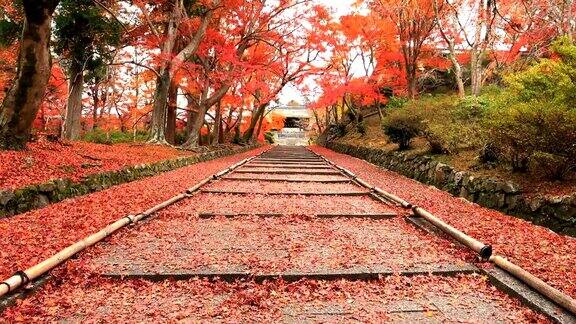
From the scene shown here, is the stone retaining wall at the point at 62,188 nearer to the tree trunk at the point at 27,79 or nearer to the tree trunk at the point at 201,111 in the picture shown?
the tree trunk at the point at 27,79

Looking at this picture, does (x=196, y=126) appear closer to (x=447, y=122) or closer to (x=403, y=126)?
(x=403, y=126)

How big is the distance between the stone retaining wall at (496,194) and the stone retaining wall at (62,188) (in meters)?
7.45

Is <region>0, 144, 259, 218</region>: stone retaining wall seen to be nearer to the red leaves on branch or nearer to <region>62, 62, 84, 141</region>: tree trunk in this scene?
the red leaves on branch

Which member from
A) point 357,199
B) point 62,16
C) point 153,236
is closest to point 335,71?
point 62,16

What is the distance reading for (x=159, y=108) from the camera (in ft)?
50.2

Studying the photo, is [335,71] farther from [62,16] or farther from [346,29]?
[62,16]

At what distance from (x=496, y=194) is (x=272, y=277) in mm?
5133

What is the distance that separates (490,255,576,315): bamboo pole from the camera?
3.03m

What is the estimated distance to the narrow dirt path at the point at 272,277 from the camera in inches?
120

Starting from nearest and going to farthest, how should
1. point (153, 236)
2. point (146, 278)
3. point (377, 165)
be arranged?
point (146, 278)
point (153, 236)
point (377, 165)

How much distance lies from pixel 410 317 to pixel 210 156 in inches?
637

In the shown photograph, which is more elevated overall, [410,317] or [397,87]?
[397,87]

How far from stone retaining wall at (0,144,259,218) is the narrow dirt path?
204cm

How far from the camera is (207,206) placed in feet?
22.8
